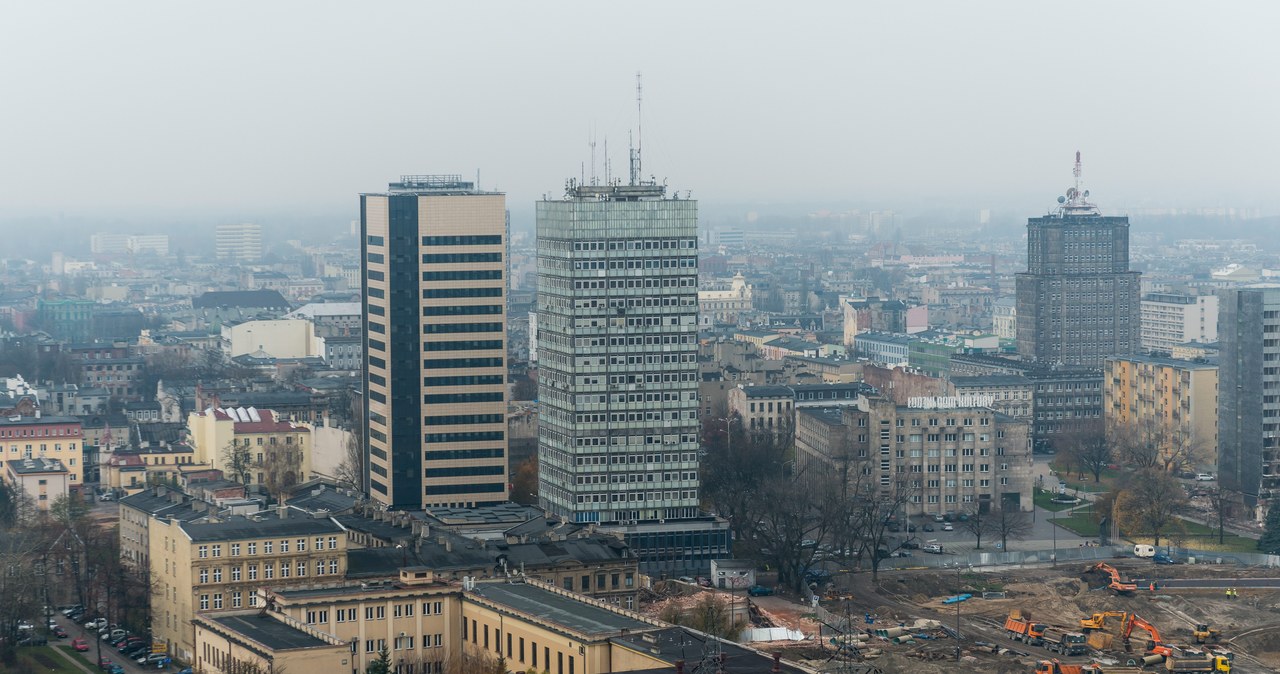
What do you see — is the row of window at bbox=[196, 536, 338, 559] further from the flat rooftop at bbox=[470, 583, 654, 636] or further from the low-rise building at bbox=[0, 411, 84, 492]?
the low-rise building at bbox=[0, 411, 84, 492]

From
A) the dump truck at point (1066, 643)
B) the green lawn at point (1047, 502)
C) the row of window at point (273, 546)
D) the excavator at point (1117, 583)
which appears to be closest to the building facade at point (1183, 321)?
the green lawn at point (1047, 502)

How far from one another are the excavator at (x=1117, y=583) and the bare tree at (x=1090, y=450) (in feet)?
89.7

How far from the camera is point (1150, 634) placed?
74750 mm

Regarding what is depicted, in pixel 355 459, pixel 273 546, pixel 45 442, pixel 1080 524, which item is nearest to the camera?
pixel 273 546

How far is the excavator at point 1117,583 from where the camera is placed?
8194 centimetres

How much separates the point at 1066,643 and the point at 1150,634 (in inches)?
138

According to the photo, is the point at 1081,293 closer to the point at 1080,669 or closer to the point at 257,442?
the point at 257,442

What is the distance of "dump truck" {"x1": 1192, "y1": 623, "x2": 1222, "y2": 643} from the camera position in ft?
248

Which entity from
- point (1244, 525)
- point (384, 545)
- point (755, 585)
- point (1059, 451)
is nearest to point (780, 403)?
point (1059, 451)

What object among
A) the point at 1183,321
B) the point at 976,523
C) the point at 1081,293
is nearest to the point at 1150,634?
the point at 976,523

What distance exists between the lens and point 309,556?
234ft

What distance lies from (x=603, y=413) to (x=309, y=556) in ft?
59.5

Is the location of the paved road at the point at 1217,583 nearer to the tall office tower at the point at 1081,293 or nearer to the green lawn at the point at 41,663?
the green lawn at the point at 41,663

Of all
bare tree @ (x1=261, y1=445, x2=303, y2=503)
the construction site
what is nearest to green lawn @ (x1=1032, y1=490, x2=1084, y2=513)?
the construction site
